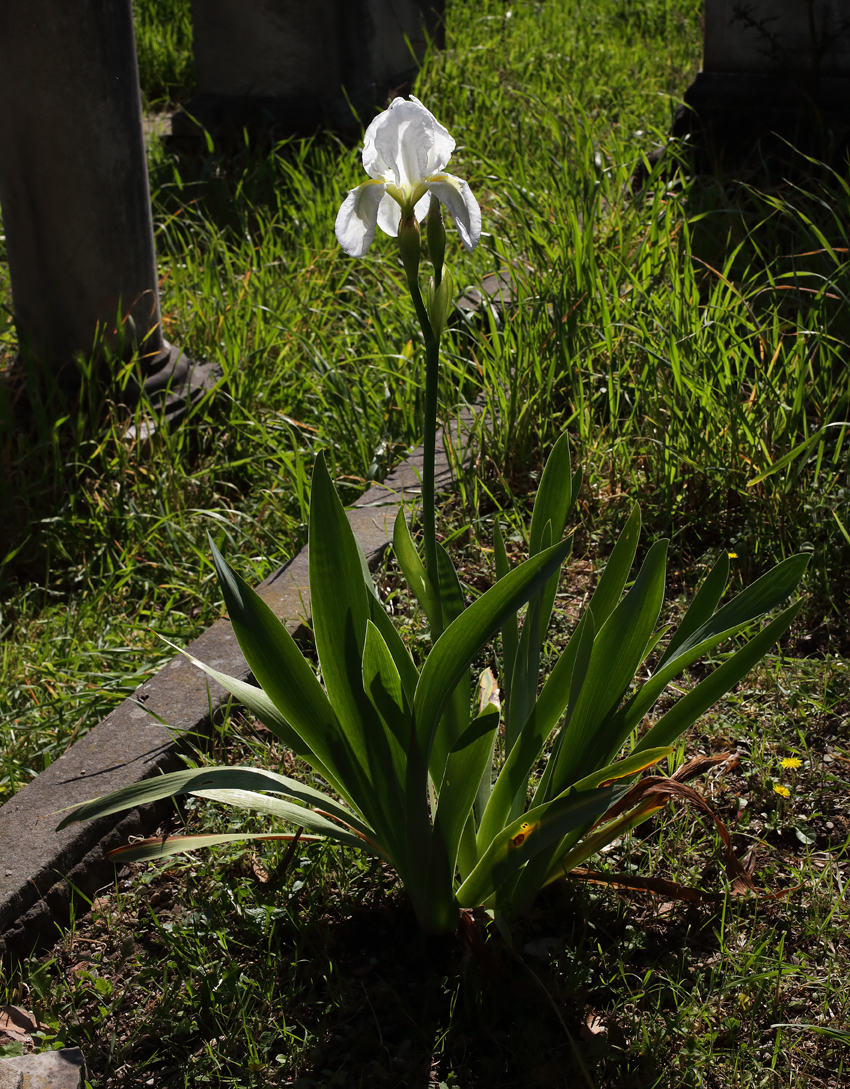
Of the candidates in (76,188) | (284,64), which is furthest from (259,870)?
(284,64)

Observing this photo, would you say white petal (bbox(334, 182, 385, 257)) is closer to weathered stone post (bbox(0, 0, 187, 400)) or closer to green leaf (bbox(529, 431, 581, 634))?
green leaf (bbox(529, 431, 581, 634))

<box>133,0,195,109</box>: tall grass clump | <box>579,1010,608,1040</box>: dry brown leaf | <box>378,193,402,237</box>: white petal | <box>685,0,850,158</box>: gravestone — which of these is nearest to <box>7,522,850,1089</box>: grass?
<box>579,1010,608,1040</box>: dry brown leaf

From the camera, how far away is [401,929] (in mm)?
1428

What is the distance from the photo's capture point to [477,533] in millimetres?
2248

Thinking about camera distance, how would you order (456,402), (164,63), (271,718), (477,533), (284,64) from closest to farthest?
(271,718) → (477,533) → (456,402) → (284,64) → (164,63)

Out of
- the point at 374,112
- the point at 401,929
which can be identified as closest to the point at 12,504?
the point at 401,929

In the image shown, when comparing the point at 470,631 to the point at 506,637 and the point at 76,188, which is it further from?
the point at 76,188

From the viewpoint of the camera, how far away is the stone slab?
1147 millimetres

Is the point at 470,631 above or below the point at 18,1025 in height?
above

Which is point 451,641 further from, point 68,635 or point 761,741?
point 68,635

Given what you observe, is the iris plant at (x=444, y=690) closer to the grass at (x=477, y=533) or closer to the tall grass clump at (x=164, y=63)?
the grass at (x=477, y=533)

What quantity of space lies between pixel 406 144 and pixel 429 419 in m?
0.32

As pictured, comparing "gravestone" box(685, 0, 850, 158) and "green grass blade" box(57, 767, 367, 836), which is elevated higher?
"gravestone" box(685, 0, 850, 158)

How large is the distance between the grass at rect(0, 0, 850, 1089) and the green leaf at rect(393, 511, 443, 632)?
47 cm
